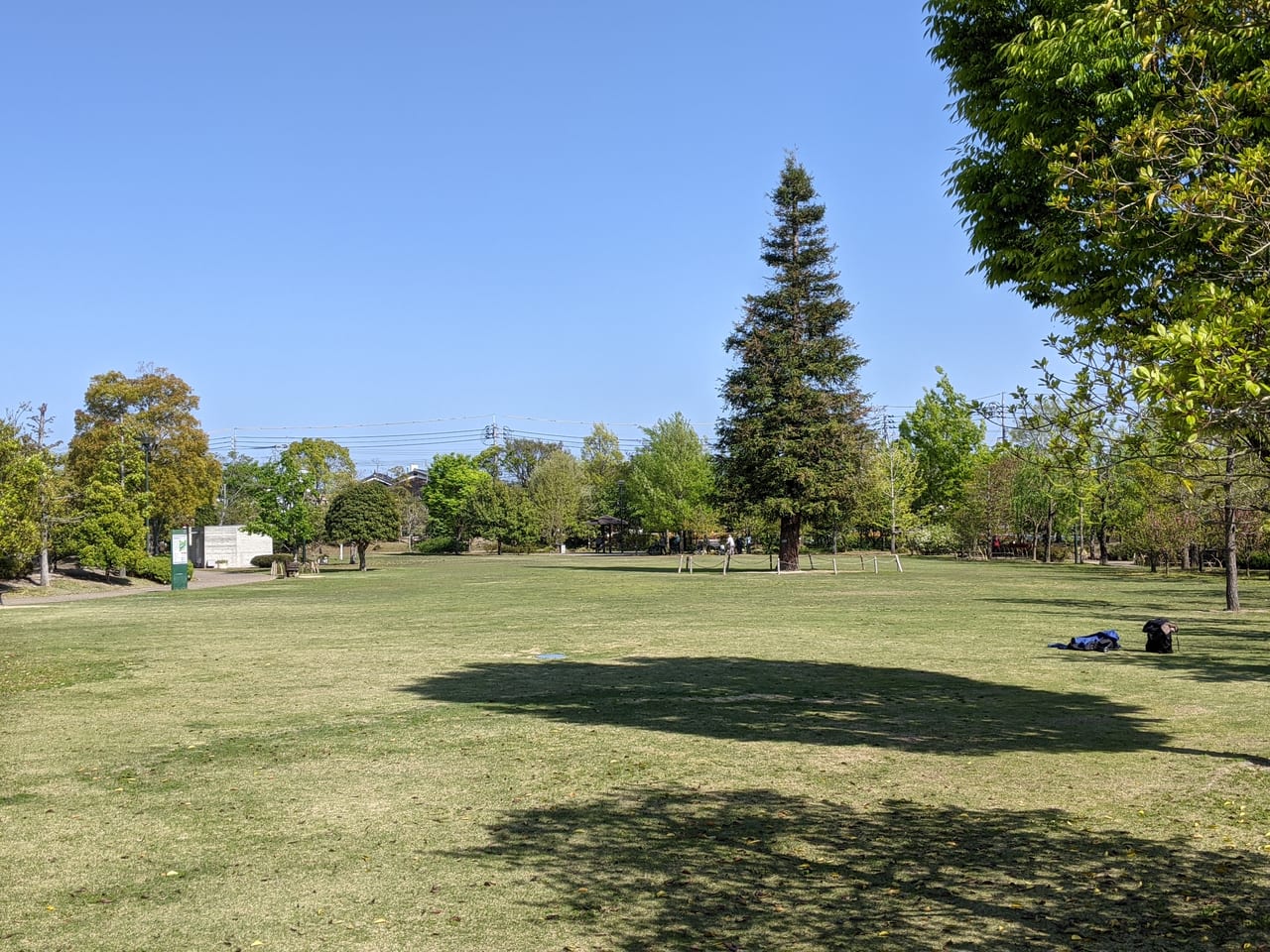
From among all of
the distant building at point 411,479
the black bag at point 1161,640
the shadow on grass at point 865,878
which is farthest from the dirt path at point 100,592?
the distant building at point 411,479

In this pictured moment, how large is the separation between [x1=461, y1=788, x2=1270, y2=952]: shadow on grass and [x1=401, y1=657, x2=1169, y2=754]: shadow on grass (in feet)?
8.50

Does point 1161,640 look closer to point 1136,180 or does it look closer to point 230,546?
point 1136,180

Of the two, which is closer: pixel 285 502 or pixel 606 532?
pixel 285 502

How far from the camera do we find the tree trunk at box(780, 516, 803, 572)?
162 feet

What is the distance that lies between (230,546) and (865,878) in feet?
211

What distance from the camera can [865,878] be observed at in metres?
5.80

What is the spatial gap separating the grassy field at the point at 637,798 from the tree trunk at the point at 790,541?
32.3 meters

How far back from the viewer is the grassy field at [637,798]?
520cm

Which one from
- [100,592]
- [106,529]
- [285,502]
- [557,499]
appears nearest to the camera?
[100,592]

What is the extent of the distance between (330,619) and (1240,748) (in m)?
18.7

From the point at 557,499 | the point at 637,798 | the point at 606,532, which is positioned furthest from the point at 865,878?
the point at 606,532

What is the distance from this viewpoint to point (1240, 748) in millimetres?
9133

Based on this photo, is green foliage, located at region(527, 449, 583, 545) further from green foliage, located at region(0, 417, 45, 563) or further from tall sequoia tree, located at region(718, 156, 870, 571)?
green foliage, located at region(0, 417, 45, 563)

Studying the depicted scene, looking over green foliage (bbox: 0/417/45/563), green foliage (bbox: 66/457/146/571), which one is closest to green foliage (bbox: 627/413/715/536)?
green foliage (bbox: 66/457/146/571)
